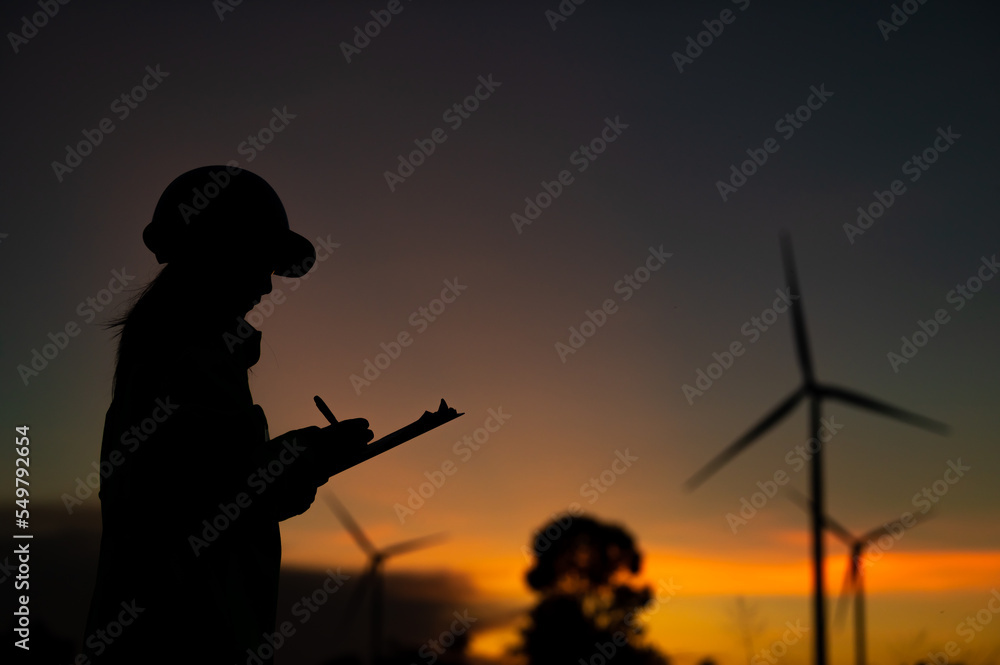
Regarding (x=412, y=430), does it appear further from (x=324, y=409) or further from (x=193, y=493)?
(x=193, y=493)

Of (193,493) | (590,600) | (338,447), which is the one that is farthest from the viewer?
(590,600)

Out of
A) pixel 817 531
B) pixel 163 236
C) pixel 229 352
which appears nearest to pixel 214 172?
pixel 163 236

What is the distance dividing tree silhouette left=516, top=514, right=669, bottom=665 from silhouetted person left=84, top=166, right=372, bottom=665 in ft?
216

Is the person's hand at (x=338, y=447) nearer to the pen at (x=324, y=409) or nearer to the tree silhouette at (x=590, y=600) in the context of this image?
the pen at (x=324, y=409)

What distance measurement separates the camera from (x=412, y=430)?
3938 mm

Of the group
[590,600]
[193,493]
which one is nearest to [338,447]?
[193,493]

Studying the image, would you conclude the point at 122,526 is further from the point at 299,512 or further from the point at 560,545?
the point at 560,545

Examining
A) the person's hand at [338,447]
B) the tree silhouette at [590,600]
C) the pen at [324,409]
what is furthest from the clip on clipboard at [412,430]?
the tree silhouette at [590,600]

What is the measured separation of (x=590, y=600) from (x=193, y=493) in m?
66.7

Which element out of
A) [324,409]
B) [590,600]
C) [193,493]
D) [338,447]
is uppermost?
[590,600]

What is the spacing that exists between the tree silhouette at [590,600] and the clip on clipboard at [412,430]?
65.8m

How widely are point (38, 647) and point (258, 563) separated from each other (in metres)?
60.3

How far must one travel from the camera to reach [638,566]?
2719 inches

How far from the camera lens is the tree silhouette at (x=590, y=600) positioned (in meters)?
67.3
